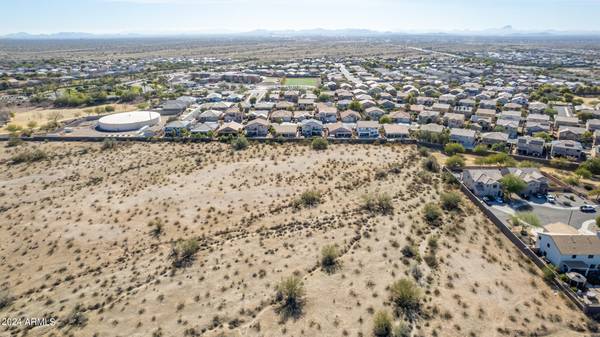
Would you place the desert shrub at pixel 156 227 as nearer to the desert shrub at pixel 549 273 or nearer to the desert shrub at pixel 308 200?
the desert shrub at pixel 308 200

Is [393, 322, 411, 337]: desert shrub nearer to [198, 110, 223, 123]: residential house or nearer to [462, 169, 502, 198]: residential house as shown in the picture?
[462, 169, 502, 198]: residential house

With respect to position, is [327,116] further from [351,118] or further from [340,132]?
[340,132]

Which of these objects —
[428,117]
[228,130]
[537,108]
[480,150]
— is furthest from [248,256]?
[537,108]

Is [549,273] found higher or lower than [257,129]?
lower

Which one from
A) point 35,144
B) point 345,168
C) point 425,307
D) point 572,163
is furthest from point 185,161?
point 572,163

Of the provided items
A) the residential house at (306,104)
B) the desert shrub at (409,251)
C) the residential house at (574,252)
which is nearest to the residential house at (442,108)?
the residential house at (306,104)

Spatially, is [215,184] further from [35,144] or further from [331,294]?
[35,144]
